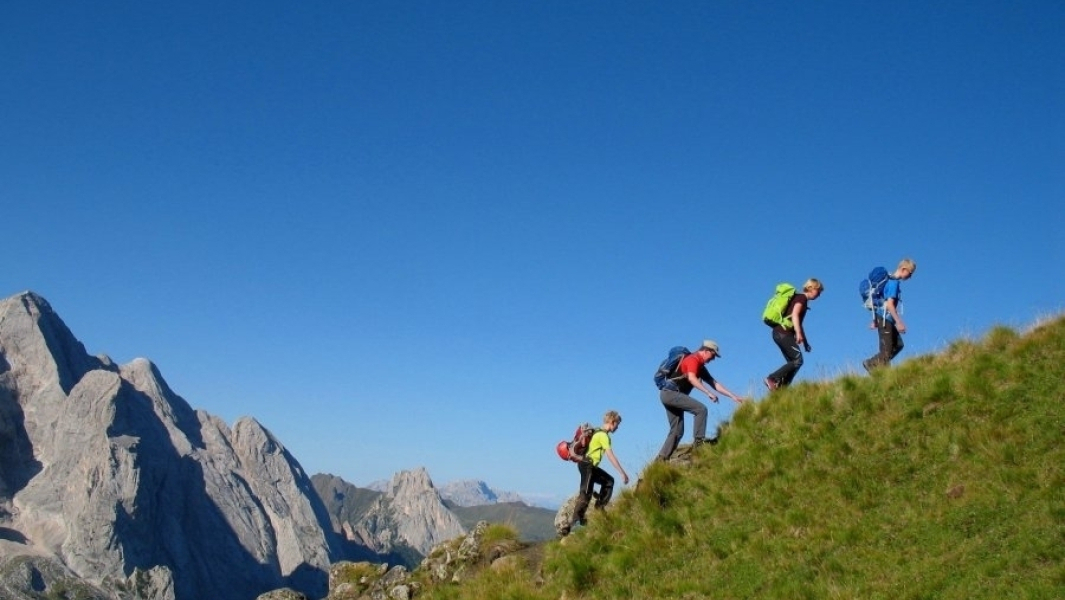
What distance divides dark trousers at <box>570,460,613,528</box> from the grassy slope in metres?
0.75

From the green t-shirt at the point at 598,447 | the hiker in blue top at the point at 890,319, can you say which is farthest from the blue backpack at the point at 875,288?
the green t-shirt at the point at 598,447

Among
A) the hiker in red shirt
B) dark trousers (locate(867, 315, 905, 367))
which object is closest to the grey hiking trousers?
the hiker in red shirt

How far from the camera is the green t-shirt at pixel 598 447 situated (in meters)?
17.0

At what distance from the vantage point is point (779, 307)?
1764 centimetres

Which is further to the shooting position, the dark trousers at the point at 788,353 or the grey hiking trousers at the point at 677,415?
the dark trousers at the point at 788,353

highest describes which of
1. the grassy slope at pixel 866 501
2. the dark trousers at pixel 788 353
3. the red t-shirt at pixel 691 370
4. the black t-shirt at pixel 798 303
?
the black t-shirt at pixel 798 303

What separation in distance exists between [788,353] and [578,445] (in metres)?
5.26

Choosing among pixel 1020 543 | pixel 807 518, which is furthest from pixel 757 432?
pixel 1020 543

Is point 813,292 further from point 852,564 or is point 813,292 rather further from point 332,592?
point 332,592

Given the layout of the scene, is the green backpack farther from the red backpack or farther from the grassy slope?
the red backpack

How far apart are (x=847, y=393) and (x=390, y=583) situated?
1190 cm

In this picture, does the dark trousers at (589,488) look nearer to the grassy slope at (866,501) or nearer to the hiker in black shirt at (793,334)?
the grassy slope at (866,501)

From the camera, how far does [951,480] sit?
12.9 metres

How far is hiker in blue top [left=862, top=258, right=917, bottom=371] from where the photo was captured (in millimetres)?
17094
